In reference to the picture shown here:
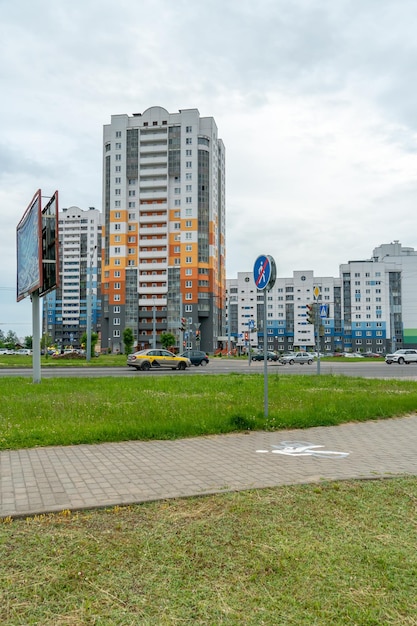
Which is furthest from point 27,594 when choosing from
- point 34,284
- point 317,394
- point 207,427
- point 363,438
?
point 34,284

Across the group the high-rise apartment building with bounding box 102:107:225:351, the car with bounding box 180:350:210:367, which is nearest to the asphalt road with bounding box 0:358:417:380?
the car with bounding box 180:350:210:367

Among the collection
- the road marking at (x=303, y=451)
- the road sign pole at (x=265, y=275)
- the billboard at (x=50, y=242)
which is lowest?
the road marking at (x=303, y=451)

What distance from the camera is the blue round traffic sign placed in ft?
30.6

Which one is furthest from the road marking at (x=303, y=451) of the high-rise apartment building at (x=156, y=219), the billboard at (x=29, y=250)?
the high-rise apartment building at (x=156, y=219)

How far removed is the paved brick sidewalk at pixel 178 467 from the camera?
490cm

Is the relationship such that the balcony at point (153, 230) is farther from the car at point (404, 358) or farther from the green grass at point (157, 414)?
the green grass at point (157, 414)

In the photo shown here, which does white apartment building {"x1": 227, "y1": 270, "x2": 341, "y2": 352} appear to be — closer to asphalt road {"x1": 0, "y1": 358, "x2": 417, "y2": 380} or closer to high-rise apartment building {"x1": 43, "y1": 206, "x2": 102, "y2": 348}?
high-rise apartment building {"x1": 43, "y1": 206, "x2": 102, "y2": 348}

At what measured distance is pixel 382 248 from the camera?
138000mm

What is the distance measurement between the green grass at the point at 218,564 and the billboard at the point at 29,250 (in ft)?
52.1

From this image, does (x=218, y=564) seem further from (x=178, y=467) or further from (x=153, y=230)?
(x=153, y=230)

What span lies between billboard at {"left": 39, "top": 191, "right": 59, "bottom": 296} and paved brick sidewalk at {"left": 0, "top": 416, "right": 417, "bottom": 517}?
12.3 m

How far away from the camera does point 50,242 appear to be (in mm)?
18656

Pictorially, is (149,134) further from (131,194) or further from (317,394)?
(317,394)

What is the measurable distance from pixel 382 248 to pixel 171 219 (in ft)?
233
